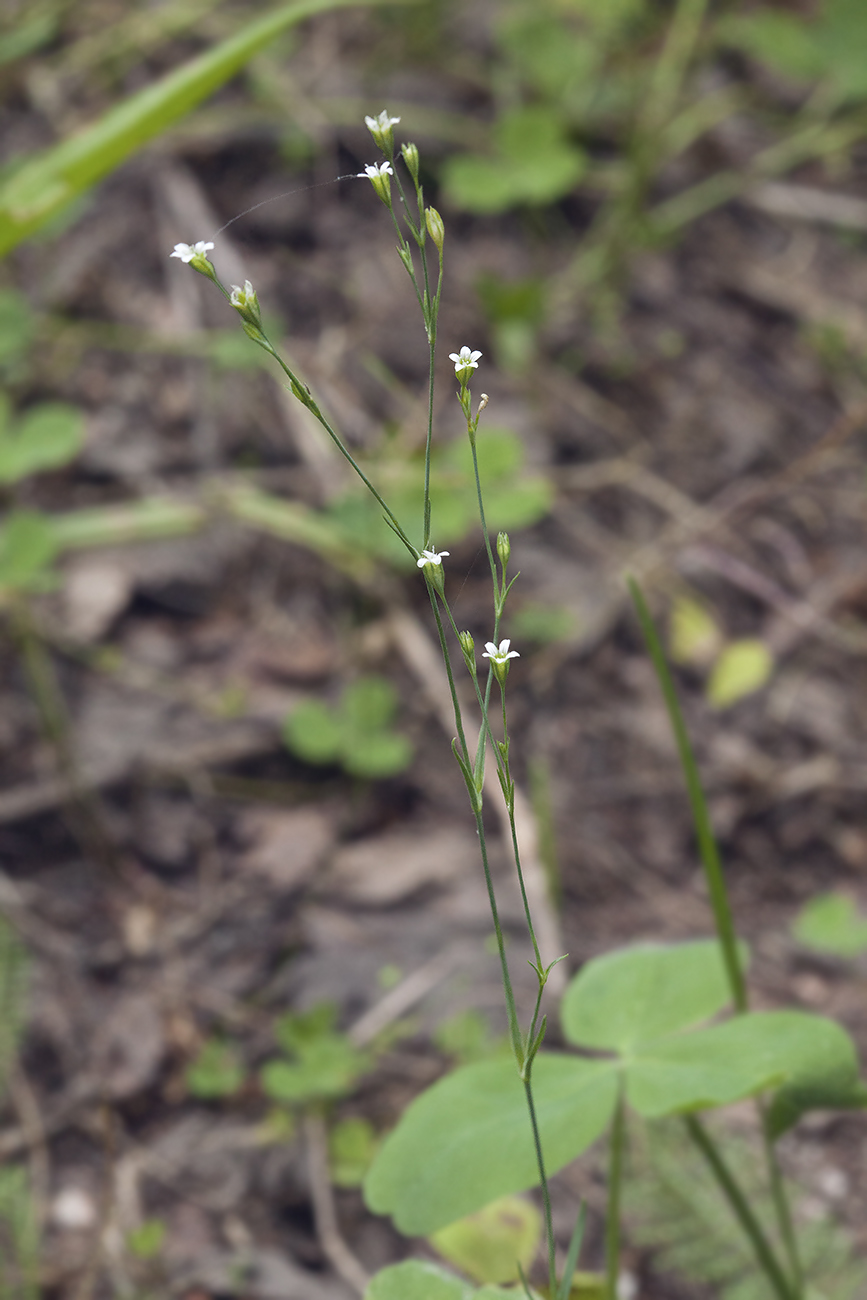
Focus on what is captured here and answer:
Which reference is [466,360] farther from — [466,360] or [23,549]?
[23,549]

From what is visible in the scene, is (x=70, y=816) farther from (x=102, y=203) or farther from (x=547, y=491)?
(x=102, y=203)

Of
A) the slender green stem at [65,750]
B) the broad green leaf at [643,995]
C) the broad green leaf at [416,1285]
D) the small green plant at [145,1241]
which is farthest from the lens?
the slender green stem at [65,750]

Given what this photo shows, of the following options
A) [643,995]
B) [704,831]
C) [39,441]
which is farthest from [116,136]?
[643,995]

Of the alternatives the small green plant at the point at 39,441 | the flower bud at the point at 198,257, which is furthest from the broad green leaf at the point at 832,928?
the small green plant at the point at 39,441

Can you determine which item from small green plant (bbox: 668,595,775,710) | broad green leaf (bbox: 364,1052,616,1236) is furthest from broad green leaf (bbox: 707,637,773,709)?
broad green leaf (bbox: 364,1052,616,1236)

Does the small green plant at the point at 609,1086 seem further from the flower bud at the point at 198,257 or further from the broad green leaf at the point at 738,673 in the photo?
the broad green leaf at the point at 738,673

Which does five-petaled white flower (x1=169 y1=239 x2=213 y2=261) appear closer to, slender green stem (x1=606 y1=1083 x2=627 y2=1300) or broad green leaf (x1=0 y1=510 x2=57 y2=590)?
slender green stem (x1=606 y1=1083 x2=627 y2=1300)
